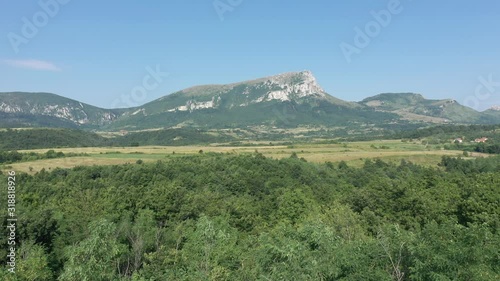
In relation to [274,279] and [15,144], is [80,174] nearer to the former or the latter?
[274,279]

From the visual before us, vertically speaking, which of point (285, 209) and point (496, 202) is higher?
point (496, 202)

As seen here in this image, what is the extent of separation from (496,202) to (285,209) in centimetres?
2942

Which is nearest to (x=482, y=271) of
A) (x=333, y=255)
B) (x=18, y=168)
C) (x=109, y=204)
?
(x=333, y=255)

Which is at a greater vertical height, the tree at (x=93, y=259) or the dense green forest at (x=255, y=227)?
the tree at (x=93, y=259)

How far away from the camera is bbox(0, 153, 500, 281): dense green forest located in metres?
21.5

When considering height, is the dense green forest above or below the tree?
below

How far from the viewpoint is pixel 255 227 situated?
53688mm

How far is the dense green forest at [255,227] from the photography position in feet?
70.6

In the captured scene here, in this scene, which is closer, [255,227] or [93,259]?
[93,259]

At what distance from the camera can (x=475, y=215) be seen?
40031 mm

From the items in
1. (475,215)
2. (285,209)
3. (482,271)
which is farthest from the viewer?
(285,209)

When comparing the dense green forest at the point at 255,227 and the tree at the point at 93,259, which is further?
the dense green forest at the point at 255,227

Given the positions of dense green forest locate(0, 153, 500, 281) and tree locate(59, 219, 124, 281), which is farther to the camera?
dense green forest locate(0, 153, 500, 281)

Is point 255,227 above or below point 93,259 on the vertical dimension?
below
